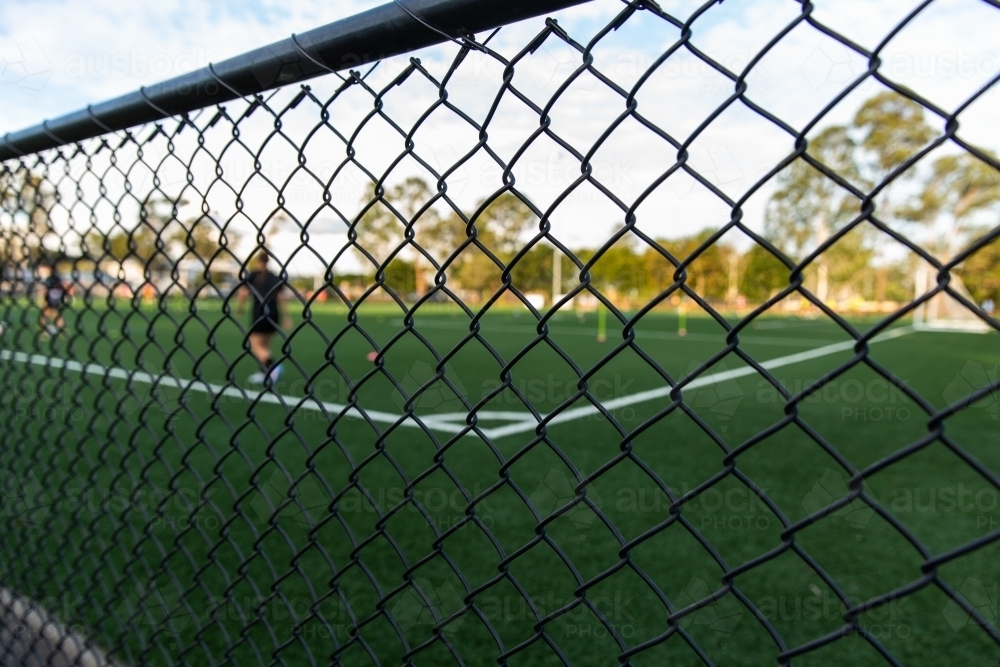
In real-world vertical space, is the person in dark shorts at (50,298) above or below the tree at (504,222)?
below

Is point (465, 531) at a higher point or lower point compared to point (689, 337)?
lower

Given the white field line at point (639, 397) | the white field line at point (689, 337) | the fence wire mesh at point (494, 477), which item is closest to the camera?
the fence wire mesh at point (494, 477)

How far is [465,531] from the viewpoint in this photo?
316cm

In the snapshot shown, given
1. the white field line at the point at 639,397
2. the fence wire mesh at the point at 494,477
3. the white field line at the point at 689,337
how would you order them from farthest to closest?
the white field line at the point at 689,337 < the white field line at the point at 639,397 < the fence wire mesh at the point at 494,477

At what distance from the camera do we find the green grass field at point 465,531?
1476mm

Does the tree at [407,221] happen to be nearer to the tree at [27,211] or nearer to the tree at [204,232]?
the tree at [204,232]

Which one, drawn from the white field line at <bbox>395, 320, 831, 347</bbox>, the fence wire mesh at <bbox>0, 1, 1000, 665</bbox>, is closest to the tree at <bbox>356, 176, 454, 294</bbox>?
the fence wire mesh at <bbox>0, 1, 1000, 665</bbox>

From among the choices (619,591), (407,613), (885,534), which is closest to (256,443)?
(407,613)

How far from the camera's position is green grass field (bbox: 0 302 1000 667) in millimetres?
1476

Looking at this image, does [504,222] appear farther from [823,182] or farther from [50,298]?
[50,298]

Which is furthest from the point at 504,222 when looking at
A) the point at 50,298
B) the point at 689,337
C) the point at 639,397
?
Result: the point at 689,337

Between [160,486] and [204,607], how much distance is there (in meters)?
1.75

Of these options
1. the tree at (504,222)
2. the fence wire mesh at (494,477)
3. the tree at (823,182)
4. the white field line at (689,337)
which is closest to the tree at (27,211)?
the fence wire mesh at (494,477)

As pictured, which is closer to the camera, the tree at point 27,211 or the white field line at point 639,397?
the tree at point 27,211
